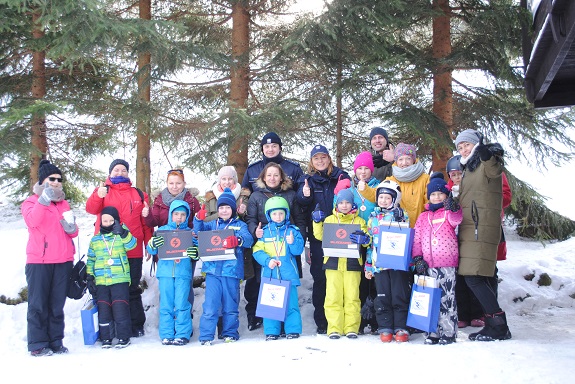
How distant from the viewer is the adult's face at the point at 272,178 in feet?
23.7

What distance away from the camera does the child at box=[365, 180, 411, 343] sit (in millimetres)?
6453

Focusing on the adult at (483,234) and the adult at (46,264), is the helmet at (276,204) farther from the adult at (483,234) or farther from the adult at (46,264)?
the adult at (46,264)

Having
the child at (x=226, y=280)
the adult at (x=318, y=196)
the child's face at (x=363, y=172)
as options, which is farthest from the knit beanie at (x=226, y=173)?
the child's face at (x=363, y=172)

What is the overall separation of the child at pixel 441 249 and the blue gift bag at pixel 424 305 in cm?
11

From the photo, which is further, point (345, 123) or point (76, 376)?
point (345, 123)

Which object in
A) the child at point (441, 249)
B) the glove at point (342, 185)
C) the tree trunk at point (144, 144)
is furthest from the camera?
the tree trunk at point (144, 144)

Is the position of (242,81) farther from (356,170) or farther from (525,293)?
(525,293)

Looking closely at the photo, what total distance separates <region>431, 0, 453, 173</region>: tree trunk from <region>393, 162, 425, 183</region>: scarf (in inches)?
99.7

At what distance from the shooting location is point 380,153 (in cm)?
774

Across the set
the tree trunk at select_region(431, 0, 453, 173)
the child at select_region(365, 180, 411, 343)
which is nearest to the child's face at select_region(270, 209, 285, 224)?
the child at select_region(365, 180, 411, 343)

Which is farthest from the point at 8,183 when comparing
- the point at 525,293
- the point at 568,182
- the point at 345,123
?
the point at 568,182

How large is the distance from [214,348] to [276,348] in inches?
31.4

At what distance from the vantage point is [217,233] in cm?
680

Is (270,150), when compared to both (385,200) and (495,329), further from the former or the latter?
(495,329)
